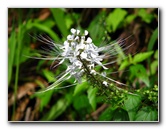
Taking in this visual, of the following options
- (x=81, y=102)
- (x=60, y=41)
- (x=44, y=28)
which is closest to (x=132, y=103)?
(x=81, y=102)

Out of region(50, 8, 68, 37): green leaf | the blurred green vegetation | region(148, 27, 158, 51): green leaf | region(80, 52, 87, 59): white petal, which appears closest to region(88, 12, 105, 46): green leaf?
the blurred green vegetation

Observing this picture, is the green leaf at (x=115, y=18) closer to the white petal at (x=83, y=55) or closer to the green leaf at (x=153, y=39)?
the green leaf at (x=153, y=39)

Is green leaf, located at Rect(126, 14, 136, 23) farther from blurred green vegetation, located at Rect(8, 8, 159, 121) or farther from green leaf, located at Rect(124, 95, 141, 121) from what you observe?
green leaf, located at Rect(124, 95, 141, 121)

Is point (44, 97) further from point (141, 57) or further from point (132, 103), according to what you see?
point (132, 103)

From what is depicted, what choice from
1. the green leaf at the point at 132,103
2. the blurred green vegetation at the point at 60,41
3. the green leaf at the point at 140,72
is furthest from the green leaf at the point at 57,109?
the green leaf at the point at 132,103

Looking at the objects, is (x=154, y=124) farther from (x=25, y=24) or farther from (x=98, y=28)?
(x=25, y=24)

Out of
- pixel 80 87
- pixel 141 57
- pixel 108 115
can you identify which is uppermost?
pixel 141 57
